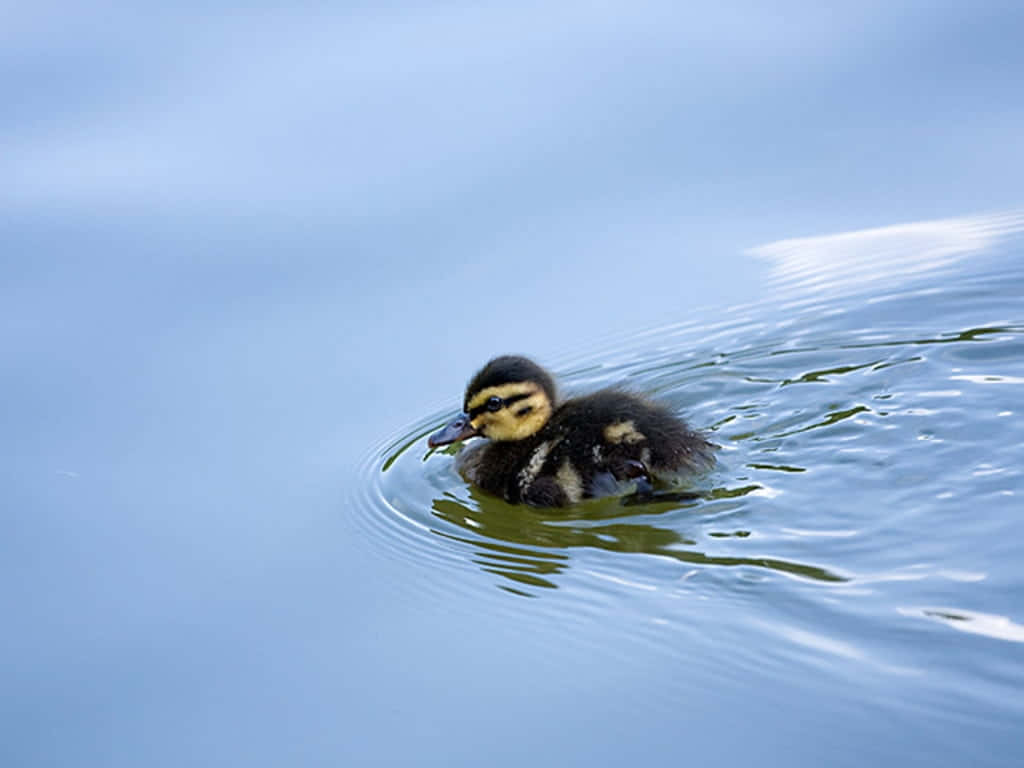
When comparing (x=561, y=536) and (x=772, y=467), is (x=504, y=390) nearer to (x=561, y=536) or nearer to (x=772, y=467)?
(x=561, y=536)

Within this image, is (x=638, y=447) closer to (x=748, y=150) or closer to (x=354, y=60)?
(x=748, y=150)

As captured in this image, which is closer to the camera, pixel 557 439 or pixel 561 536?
pixel 561 536

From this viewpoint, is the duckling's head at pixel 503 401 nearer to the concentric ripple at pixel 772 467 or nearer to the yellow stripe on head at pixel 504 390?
the yellow stripe on head at pixel 504 390

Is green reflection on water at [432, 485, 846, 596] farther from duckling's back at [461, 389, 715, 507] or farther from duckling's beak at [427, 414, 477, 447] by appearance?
duckling's beak at [427, 414, 477, 447]

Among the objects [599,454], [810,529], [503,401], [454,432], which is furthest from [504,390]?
[810,529]

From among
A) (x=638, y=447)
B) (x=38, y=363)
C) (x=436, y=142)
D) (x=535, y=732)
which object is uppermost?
(x=436, y=142)

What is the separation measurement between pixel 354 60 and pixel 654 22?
3.74 ft

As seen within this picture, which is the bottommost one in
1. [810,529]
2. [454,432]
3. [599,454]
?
[810,529]

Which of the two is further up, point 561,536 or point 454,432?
point 454,432

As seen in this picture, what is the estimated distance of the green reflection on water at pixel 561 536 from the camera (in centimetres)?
335

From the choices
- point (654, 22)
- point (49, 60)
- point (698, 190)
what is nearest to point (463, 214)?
point (698, 190)

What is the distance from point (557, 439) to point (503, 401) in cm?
18

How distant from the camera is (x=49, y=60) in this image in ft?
17.6

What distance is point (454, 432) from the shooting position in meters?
4.18
